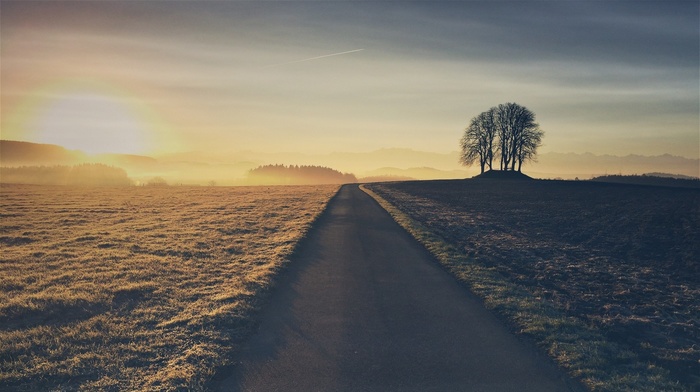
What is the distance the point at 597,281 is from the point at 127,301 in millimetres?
14528

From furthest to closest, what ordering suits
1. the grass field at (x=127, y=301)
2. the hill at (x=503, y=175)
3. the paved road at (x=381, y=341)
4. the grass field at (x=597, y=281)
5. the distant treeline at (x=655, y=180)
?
the hill at (x=503, y=175) < the distant treeline at (x=655, y=180) < the grass field at (x=597, y=281) < the grass field at (x=127, y=301) < the paved road at (x=381, y=341)

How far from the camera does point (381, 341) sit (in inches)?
304

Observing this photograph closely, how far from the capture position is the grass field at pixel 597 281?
7.05 metres

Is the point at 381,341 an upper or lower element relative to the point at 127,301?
upper

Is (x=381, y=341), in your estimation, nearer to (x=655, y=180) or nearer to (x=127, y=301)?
(x=127, y=301)

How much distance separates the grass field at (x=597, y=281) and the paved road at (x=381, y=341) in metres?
0.89

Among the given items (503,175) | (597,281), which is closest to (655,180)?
(503,175)

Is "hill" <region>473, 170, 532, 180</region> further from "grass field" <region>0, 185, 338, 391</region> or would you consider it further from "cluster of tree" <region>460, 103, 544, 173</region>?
"grass field" <region>0, 185, 338, 391</region>

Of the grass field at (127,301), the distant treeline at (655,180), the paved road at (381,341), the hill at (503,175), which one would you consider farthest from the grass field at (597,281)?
the hill at (503,175)

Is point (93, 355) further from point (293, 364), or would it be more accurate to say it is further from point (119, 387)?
point (293, 364)

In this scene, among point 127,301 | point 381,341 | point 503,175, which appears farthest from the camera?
point 503,175

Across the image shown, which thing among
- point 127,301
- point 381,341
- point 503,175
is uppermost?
point 503,175

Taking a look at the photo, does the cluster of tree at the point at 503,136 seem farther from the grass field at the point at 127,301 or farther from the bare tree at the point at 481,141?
the grass field at the point at 127,301

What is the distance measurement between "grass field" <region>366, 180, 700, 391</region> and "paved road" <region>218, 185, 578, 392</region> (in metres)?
0.89
